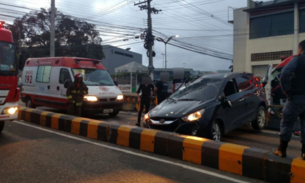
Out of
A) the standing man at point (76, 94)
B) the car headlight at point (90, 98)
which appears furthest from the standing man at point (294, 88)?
the car headlight at point (90, 98)

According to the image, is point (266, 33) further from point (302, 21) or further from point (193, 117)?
point (193, 117)

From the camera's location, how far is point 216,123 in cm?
622

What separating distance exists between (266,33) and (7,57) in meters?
25.0

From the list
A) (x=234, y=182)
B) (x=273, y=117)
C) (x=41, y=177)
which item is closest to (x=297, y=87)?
(x=234, y=182)

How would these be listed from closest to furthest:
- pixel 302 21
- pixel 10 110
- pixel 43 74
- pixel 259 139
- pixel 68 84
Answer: pixel 10 110, pixel 259 139, pixel 68 84, pixel 43 74, pixel 302 21

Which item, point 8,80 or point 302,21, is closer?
point 8,80

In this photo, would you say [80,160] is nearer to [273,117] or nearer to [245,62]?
[273,117]

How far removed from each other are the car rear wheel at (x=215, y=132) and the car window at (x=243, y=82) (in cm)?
163

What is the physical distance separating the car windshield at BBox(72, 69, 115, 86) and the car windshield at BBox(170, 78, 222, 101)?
14.4 ft

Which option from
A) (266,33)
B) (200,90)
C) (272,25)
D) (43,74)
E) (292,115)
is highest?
(272,25)

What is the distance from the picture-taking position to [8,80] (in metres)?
6.96

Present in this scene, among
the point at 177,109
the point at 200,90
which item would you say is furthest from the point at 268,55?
the point at 177,109

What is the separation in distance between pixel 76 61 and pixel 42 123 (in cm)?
299

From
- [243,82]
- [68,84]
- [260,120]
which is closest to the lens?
[243,82]
